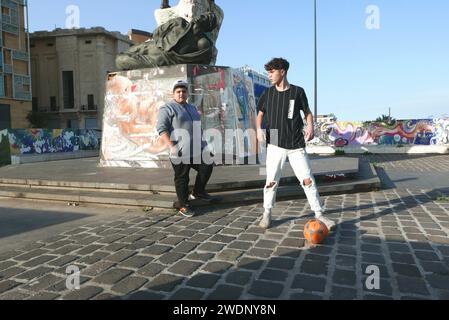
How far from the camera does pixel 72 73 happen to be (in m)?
52.2

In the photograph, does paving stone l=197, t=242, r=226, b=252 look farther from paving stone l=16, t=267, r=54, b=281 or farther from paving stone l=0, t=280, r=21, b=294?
paving stone l=0, t=280, r=21, b=294

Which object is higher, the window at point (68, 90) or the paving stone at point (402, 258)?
the window at point (68, 90)

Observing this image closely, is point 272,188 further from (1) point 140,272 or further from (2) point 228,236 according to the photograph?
(1) point 140,272

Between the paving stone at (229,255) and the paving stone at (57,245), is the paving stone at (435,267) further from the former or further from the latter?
the paving stone at (57,245)

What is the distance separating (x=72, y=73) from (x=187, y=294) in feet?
182

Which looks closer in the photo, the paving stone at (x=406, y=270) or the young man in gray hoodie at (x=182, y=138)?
the paving stone at (x=406, y=270)

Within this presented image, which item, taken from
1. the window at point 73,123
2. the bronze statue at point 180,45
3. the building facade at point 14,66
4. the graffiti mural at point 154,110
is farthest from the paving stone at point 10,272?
the window at point 73,123

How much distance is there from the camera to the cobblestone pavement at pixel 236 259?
9.47 feet

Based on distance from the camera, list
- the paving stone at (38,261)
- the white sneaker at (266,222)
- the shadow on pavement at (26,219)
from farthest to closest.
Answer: the shadow on pavement at (26,219) → the white sneaker at (266,222) → the paving stone at (38,261)

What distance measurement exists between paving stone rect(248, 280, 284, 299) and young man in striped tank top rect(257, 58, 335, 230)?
67.1 inches

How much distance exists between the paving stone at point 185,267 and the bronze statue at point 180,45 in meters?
7.09

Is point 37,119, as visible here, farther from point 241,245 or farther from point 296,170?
point 241,245

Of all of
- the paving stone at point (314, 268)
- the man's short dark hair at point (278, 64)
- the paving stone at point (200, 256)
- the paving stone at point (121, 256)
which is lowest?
the paving stone at point (121, 256)

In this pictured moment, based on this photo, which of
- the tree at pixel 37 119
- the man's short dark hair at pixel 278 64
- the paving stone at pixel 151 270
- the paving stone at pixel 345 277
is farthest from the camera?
the tree at pixel 37 119
